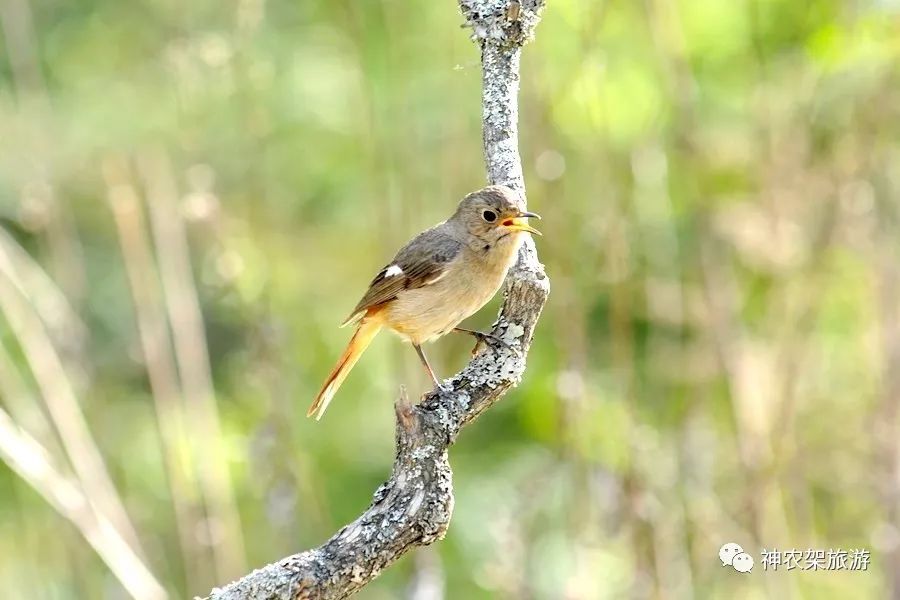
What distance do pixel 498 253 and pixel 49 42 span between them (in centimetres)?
420

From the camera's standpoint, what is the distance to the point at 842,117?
505 centimetres

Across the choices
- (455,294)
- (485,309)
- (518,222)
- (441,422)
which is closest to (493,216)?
(518,222)

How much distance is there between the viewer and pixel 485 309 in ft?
20.6

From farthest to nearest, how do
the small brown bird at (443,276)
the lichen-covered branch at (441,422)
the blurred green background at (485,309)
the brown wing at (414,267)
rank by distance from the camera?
the blurred green background at (485,309) < the brown wing at (414,267) < the small brown bird at (443,276) < the lichen-covered branch at (441,422)

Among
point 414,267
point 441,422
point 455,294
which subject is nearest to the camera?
point 441,422

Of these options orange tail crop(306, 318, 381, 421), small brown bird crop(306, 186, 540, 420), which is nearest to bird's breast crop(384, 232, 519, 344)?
small brown bird crop(306, 186, 540, 420)

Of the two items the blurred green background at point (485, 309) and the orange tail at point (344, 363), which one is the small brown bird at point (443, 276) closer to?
the orange tail at point (344, 363)

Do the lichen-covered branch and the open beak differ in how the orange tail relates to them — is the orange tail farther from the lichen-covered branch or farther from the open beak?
the lichen-covered branch

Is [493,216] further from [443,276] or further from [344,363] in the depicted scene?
[344,363]

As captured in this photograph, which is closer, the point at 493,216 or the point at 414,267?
the point at 493,216

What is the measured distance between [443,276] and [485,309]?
93.2 inches

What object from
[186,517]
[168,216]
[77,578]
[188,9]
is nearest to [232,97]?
[168,216]

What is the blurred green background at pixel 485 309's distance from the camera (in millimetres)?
4418

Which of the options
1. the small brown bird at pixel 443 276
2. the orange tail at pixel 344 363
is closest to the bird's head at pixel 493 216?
the small brown bird at pixel 443 276
